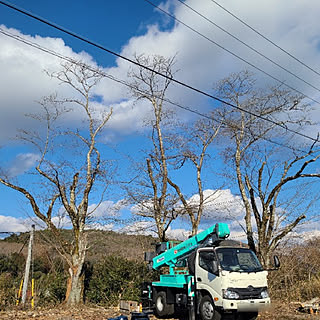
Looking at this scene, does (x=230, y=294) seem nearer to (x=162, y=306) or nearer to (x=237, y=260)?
(x=237, y=260)

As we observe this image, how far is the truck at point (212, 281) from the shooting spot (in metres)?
10.0

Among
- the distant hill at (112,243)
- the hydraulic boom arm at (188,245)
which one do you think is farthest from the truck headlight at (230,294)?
the distant hill at (112,243)

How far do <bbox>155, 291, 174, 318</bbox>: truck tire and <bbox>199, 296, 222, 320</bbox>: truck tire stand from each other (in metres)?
1.77

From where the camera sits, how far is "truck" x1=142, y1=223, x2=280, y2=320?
10.0 meters

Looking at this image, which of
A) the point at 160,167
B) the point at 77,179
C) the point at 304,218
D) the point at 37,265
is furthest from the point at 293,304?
the point at 37,265

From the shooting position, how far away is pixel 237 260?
1080 centimetres

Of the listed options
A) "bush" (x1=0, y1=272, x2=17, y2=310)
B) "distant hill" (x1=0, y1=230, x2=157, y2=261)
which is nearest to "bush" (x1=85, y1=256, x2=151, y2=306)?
"distant hill" (x1=0, y1=230, x2=157, y2=261)

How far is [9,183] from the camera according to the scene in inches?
651

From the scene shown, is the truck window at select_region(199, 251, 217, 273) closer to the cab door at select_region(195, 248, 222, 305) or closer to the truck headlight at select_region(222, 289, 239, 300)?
the cab door at select_region(195, 248, 222, 305)

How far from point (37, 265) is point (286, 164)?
16.8m

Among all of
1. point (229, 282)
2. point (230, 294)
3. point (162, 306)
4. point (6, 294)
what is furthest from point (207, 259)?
point (6, 294)

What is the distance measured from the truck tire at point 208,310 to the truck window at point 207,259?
2.71 ft

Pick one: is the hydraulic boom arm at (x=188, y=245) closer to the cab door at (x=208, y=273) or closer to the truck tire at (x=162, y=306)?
the cab door at (x=208, y=273)

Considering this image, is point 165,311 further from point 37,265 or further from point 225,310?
point 37,265
